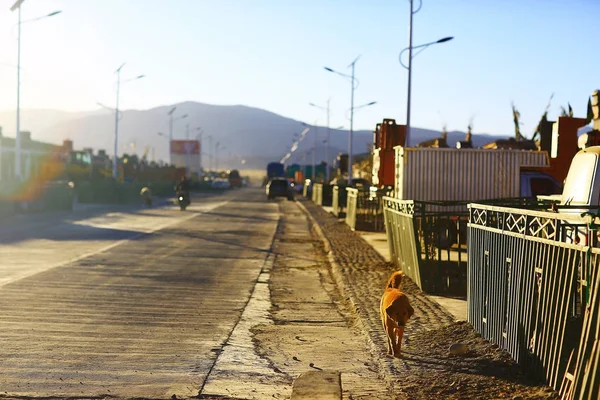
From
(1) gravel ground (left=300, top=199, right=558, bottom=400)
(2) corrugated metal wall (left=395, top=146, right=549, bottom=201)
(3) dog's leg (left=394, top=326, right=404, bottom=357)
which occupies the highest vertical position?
(2) corrugated metal wall (left=395, top=146, right=549, bottom=201)

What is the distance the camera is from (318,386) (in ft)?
29.2

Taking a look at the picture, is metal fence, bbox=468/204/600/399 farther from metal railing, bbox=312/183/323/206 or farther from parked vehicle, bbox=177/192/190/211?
metal railing, bbox=312/183/323/206

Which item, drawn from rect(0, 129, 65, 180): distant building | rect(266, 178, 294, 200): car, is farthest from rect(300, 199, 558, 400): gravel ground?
rect(266, 178, 294, 200): car

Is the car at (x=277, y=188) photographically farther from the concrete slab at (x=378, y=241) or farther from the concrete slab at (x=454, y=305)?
the concrete slab at (x=454, y=305)

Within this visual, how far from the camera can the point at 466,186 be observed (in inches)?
1119

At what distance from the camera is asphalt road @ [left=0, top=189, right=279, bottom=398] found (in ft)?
30.1

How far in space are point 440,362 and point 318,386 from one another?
5.63 ft

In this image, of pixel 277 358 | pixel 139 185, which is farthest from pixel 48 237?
pixel 139 185

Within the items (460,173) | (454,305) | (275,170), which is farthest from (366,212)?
(275,170)

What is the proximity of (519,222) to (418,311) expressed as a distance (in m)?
4.38

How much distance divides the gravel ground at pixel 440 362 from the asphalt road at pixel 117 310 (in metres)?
1.83

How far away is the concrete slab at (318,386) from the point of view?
8.52m

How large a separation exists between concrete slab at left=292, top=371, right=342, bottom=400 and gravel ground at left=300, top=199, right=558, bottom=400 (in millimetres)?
521

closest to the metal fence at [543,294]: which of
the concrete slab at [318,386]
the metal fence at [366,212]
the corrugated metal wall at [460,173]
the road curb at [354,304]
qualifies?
the road curb at [354,304]
